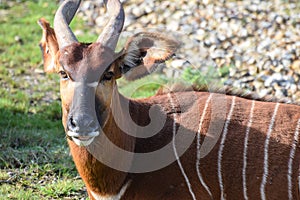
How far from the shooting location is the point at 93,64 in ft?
14.0

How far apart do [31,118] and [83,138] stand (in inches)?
135

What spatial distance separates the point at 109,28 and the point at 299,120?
1490 millimetres

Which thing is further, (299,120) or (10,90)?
(10,90)

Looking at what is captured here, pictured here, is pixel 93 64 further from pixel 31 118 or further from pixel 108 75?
pixel 31 118

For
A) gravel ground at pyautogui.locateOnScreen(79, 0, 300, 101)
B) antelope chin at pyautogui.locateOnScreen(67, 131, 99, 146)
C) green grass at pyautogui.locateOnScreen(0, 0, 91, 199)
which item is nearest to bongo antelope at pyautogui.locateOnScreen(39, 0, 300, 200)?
antelope chin at pyautogui.locateOnScreen(67, 131, 99, 146)

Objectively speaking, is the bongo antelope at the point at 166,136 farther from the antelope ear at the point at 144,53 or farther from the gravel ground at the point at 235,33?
the gravel ground at the point at 235,33

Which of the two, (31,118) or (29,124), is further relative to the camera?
(31,118)

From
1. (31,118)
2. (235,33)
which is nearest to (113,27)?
(31,118)

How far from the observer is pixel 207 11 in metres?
9.91

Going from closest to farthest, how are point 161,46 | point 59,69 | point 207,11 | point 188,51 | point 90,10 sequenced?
point 59,69 < point 161,46 < point 188,51 < point 207,11 < point 90,10

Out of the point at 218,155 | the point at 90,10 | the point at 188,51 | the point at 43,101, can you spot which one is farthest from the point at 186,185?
the point at 90,10

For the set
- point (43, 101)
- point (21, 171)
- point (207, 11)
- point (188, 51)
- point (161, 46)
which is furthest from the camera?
point (207, 11)

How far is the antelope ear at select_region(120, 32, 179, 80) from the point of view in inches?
178

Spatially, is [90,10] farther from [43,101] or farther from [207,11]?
[43,101]
